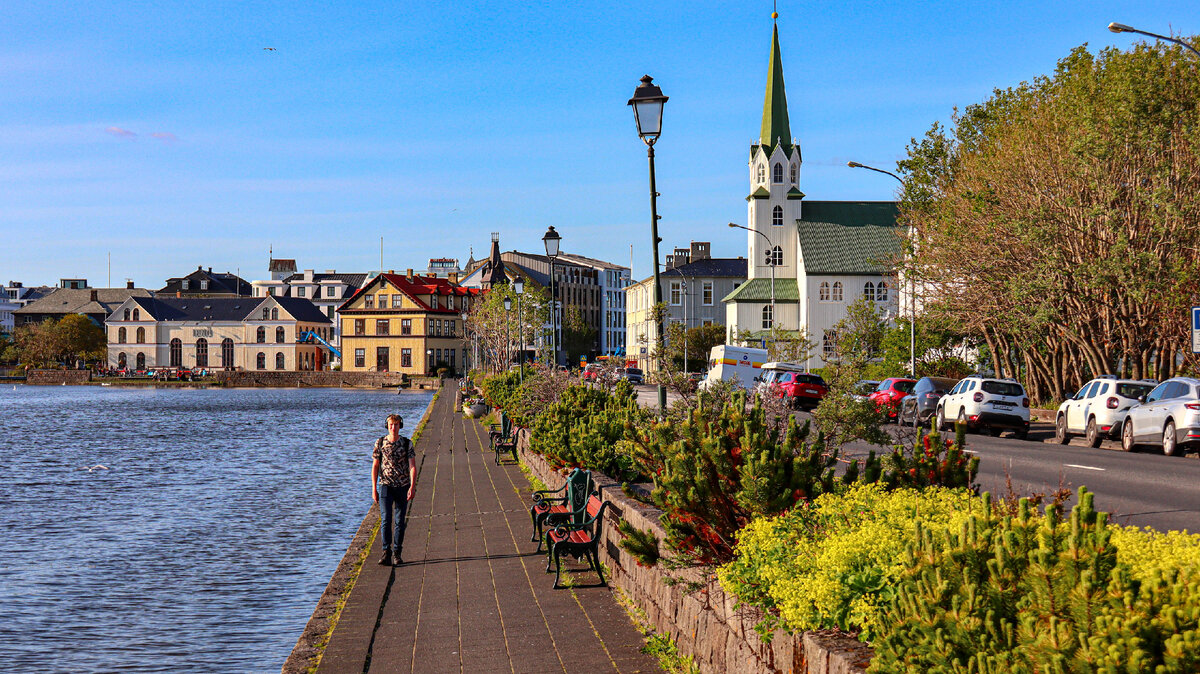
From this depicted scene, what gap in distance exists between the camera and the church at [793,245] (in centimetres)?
9269

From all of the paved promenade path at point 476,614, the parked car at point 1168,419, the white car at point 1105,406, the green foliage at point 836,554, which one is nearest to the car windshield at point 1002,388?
the white car at point 1105,406

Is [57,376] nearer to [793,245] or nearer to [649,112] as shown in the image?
[793,245]

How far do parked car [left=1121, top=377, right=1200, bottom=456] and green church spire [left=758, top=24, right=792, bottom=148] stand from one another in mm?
71921

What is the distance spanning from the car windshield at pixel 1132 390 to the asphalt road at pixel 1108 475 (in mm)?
1467

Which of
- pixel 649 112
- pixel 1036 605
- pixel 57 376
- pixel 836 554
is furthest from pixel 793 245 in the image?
pixel 57 376

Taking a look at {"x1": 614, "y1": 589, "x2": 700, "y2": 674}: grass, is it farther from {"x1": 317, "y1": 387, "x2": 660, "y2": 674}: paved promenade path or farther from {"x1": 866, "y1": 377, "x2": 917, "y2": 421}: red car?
{"x1": 866, "y1": 377, "x2": 917, "y2": 421}: red car

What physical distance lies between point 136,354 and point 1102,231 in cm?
14135

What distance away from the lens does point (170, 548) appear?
19.0 meters

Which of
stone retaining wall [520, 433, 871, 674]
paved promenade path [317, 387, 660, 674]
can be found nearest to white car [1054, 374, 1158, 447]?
paved promenade path [317, 387, 660, 674]

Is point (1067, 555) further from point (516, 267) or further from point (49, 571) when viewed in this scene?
point (516, 267)

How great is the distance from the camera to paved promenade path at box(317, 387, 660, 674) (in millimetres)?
8875

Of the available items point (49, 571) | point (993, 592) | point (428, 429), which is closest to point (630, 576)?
point (993, 592)

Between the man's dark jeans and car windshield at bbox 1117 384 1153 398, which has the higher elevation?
car windshield at bbox 1117 384 1153 398

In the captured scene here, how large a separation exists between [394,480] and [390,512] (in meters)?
0.53
